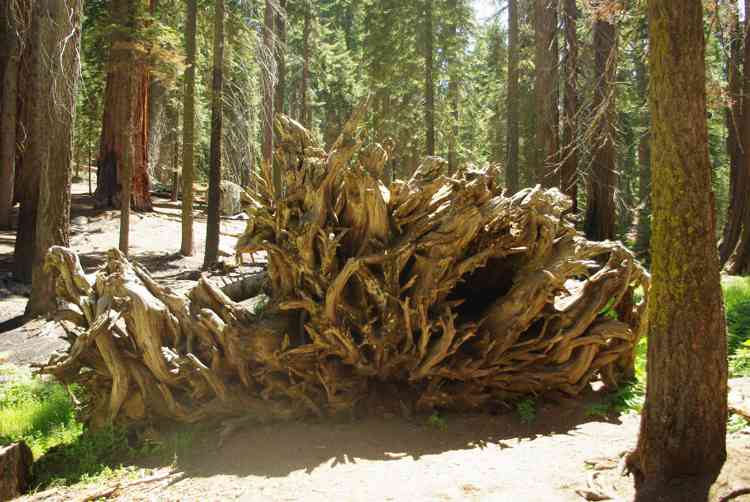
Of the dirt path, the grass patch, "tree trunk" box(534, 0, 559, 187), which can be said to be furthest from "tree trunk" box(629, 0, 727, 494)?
"tree trunk" box(534, 0, 559, 187)

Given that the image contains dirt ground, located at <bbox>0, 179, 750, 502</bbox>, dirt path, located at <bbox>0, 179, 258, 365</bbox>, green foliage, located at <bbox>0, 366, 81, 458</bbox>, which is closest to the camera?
dirt ground, located at <bbox>0, 179, 750, 502</bbox>

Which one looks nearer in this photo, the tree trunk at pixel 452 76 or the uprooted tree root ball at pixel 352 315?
the uprooted tree root ball at pixel 352 315

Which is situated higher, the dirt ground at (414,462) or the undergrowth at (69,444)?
the dirt ground at (414,462)

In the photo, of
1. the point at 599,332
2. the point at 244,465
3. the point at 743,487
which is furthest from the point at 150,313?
the point at 743,487

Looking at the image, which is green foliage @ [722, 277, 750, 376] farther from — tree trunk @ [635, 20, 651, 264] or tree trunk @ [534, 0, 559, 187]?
tree trunk @ [534, 0, 559, 187]

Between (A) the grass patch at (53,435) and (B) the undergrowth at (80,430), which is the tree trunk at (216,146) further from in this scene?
(B) the undergrowth at (80,430)

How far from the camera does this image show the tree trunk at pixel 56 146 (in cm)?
1046

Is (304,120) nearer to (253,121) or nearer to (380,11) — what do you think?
(380,11)

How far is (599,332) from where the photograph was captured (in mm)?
6695

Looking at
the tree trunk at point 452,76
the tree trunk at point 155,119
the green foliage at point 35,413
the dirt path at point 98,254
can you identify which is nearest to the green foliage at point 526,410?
the green foliage at point 35,413

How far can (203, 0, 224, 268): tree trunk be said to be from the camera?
53.2 ft

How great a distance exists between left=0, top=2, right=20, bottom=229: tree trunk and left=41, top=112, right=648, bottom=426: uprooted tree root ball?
1360cm

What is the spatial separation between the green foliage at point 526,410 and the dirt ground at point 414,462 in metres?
0.08

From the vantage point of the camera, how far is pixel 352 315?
624cm
